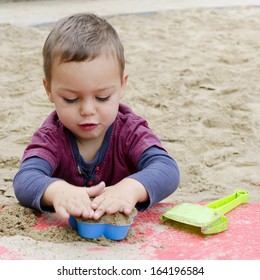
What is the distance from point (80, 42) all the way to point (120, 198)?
55 cm

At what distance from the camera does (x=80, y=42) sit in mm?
2135

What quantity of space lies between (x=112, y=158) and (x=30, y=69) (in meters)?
2.26

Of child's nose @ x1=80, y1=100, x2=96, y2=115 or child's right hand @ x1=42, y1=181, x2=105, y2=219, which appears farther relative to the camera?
child's nose @ x1=80, y1=100, x2=96, y2=115

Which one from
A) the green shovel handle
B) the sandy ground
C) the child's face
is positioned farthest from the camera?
the sandy ground

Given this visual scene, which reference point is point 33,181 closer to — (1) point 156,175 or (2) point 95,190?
(2) point 95,190

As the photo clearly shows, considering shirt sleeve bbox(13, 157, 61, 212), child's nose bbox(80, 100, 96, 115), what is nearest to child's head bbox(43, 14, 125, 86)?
child's nose bbox(80, 100, 96, 115)

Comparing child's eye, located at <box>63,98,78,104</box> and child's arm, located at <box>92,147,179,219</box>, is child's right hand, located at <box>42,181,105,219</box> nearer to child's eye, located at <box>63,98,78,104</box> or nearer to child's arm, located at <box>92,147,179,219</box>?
child's arm, located at <box>92,147,179,219</box>

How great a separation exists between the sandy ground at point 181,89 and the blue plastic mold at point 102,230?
0.19 ft

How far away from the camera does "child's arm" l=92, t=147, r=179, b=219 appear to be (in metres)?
1.95

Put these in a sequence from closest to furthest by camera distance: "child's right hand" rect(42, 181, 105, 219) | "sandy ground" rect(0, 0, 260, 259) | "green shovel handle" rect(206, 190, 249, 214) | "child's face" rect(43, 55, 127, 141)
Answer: "child's right hand" rect(42, 181, 105, 219) → "child's face" rect(43, 55, 127, 141) → "green shovel handle" rect(206, 190, 249, 214) → "sandy ground" rect(0, 0, 260, 259)

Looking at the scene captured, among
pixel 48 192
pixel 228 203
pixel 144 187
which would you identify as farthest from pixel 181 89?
pixel 48 192

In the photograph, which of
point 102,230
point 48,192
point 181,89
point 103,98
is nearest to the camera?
point 102,230

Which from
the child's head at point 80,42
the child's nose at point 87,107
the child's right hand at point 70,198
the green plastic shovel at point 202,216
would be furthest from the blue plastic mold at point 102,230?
the child's head at point 80,42

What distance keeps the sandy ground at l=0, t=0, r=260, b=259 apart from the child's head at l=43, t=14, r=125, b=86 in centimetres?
61
